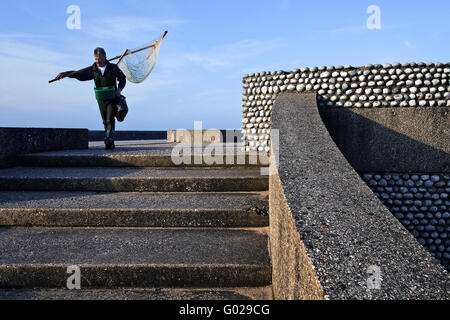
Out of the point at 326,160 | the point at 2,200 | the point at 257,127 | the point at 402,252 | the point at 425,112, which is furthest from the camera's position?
the point at 257,127

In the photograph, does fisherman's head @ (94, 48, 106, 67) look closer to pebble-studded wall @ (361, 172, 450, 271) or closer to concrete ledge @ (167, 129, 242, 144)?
concrete ledge @ (167, 129, 242, 144)

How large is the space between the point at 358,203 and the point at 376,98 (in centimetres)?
446

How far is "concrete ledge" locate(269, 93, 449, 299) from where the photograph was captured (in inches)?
56.5

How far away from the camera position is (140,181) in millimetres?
4012

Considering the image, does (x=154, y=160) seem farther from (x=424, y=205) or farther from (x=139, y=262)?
(x=424, y=205)

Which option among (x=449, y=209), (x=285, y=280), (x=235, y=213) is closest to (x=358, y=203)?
(x=285, y=280)

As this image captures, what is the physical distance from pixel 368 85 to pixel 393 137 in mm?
1083

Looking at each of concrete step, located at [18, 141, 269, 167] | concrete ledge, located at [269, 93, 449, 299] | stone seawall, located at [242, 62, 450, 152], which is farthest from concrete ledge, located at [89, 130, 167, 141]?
concrete ledge, located at [269, 93, 449, 299]

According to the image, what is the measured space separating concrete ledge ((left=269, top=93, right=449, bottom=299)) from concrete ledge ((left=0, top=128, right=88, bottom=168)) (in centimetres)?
430

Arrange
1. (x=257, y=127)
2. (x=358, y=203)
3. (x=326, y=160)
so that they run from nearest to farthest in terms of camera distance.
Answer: (x=358, y=203), (x=326, y=160), (x=257, y=127)

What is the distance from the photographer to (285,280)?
6.55 ft

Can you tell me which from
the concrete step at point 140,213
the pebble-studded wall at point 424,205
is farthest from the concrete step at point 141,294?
the pebble-studded wall at point 424,205

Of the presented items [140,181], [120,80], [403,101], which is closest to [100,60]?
[120,80]
